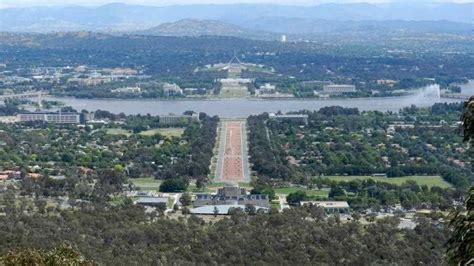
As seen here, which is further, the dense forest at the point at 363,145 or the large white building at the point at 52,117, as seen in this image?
the large white building at the point at 52,117

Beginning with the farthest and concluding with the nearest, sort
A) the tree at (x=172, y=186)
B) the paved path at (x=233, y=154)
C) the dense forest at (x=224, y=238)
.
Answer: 1. the paved path at (x=233, y=154)
2. the tree at (x=172, y=186)
3. the dense forest at (x=224, y=238)

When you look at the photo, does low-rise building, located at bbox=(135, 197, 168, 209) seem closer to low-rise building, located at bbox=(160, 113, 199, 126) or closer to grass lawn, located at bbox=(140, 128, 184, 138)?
grass lawn, located at bbox=(140, 128, 184, 138)

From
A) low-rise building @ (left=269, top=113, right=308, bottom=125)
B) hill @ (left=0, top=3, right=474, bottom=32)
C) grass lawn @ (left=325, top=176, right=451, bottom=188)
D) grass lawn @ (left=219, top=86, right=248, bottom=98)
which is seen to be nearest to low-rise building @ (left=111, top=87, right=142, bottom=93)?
grass lawn @ (left=219, top=86, right=248, bottom=98)

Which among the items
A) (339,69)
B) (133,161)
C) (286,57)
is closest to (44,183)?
(133,161)

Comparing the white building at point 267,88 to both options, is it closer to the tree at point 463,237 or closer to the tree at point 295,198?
the tree at point 295,198

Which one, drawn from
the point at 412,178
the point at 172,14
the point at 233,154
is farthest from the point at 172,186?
the point at 172,14

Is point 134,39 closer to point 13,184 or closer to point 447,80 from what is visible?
point 447,80

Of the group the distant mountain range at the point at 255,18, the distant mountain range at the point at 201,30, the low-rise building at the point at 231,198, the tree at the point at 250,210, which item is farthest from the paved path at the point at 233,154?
the distant mountain range at the point at 255,18
